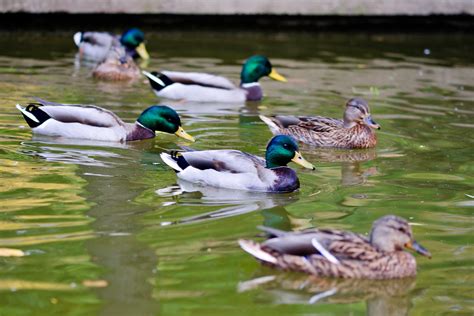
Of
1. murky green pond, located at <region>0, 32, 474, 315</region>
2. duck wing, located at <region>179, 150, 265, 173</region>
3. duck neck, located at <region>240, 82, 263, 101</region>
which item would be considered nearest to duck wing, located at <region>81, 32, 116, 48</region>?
murky green pond, located at <region>0, 32, 474, 315</region>

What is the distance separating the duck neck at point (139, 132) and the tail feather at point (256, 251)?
4438 mm

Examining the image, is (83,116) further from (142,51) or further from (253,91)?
(142,51)

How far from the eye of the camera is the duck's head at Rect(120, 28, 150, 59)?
16.3 metres

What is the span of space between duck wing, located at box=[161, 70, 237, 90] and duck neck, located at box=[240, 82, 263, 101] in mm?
242

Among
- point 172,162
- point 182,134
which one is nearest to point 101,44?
point 182,134

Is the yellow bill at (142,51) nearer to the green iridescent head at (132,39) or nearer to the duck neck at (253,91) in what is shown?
the green iridescent head at (132,39)

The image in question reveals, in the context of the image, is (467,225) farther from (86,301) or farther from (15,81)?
(15,81)

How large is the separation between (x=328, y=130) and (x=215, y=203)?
312 cm

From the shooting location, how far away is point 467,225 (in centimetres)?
817

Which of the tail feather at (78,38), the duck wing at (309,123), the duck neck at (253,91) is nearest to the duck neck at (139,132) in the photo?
the duck wing at (309,123)

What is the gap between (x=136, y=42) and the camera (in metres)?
16.5

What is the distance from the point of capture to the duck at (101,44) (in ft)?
53.4

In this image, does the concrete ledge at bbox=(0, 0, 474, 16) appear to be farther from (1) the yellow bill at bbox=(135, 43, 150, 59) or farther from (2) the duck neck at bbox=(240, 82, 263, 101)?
(2) the duck neck at bbox=(240, 82, 263, 101)

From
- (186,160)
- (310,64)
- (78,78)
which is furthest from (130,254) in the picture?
(310,64)
